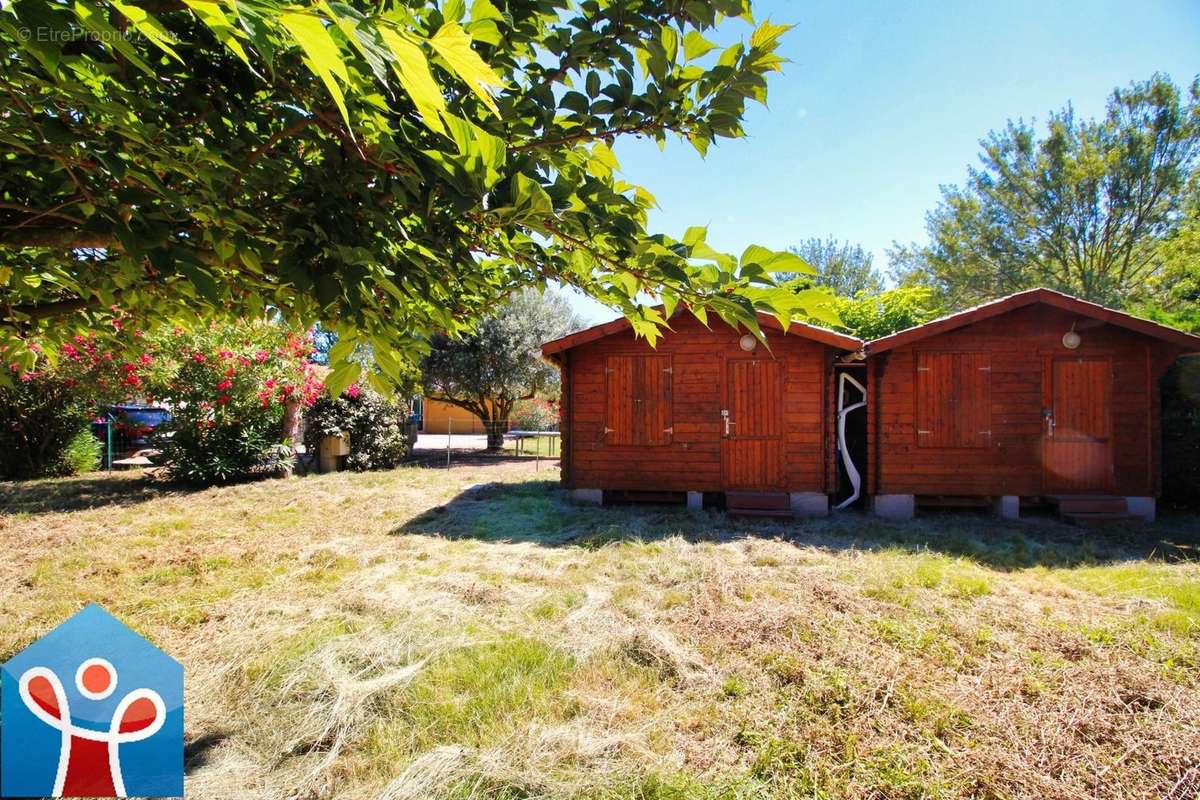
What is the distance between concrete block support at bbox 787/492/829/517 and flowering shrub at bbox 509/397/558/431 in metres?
16.4

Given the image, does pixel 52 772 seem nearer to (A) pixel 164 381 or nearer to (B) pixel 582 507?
(B) pixel 582 507

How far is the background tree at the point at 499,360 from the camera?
689 inches

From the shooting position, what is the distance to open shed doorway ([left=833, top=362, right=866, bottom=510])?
8273 mm

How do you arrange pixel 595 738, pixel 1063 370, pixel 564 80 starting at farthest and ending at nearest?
pixel 1063 370 → pixel 595 738 → pixel 564 80

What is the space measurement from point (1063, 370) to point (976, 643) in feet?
21.3

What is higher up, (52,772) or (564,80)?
(564,80)

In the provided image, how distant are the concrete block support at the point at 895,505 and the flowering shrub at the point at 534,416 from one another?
17.0 m

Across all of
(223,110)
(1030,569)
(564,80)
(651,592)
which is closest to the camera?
(223,110)

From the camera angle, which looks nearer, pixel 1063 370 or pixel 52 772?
pixel 52 772

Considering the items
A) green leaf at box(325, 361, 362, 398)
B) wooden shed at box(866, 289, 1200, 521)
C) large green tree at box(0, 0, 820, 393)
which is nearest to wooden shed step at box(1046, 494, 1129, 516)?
wooden shed at box(866, 289, 1200, 521)

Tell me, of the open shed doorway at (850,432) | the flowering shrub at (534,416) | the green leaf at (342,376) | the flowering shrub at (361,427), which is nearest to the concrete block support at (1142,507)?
the open shed doorway at (850,432)

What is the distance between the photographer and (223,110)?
1.49m

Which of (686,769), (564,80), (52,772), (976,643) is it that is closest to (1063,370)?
(976,643)

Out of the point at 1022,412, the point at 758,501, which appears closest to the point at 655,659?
the point at 758,501
